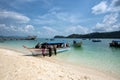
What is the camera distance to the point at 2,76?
27.1ft

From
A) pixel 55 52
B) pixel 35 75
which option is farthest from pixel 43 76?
pixel 55 52

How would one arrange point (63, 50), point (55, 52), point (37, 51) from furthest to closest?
point (63, 50) → point (55, 52) → point (37, 51)

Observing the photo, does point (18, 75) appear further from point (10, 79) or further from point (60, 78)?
point (60, 78)

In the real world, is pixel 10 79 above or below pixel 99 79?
above

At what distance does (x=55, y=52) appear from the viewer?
2556 centimetres

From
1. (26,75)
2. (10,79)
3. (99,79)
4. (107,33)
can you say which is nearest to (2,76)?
(10,79)

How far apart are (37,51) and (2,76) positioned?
49.1 ft

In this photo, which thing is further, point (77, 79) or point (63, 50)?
point (63, 50)

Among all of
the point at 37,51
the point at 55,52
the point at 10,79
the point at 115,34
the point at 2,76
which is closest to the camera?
the point at 10,79

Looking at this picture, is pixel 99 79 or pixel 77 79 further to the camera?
pixel 99 79

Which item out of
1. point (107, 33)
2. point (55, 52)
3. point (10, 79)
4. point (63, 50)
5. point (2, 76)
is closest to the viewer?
point (10, 79)

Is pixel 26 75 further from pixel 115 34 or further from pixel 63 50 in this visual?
pixel 115 34

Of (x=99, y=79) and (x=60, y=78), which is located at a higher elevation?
(x=60, y=78)

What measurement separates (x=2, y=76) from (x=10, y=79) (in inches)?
32.2
